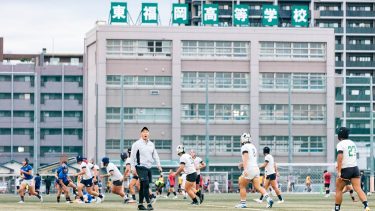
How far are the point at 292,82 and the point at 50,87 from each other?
4079cm

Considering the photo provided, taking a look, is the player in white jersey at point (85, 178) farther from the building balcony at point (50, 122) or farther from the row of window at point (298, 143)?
the building balcony at point (50, 122)

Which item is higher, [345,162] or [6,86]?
[6,86]

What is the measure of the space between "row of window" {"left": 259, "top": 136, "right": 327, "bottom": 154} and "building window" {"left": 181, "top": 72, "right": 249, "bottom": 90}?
214 inches

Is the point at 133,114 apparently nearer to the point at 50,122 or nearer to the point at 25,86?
the point at 50,122

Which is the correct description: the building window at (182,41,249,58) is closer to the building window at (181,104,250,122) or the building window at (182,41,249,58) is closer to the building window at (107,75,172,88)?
the building window at (107,75,172,88)

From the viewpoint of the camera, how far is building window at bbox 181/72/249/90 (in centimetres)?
10312

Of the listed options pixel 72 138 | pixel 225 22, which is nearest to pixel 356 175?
pixel 72 138

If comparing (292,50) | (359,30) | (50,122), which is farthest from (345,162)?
(359,30)

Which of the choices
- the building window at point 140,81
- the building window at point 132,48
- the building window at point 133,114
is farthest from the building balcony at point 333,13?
the building window at point 133,114

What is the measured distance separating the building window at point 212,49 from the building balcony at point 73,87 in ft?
101

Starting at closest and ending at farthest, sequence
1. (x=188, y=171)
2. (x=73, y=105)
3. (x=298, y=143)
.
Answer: (x=188, y=171) < (x=298, y=143) < (x=73, y=105)

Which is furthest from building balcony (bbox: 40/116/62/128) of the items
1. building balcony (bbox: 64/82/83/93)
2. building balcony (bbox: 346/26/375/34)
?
building balcony (bbox: 346/26/375/34)

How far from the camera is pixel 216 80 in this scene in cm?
10312

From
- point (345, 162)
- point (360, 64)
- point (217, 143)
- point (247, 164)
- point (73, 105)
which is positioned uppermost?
point (360, 64)
